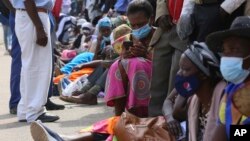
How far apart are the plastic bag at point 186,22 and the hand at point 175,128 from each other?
744mm

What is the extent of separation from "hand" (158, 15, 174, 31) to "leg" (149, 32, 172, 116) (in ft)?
0.19

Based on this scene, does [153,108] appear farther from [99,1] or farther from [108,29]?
[99,1]

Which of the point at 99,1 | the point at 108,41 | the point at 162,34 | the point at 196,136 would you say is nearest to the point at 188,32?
the point at 162,34

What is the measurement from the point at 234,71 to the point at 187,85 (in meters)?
0.47

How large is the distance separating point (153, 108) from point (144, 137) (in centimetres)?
92

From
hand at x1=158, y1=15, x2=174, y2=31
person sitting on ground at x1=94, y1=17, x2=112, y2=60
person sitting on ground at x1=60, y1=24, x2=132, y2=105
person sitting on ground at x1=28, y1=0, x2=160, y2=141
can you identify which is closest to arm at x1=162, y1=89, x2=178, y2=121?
person sitting on ground at x1=28, y1=0, x2=160, y2=141

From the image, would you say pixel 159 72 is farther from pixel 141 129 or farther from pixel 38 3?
pixel 38 3

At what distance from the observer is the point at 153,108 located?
5.51 m

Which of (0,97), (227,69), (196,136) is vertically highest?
(227,69)

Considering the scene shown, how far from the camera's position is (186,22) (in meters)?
4.86

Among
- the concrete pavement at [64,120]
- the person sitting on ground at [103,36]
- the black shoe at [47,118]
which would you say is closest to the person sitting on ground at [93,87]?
the concrete pavement at [64,120]

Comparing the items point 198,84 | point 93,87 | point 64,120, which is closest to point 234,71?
point 198,84

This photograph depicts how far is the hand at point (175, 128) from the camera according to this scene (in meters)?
4.47

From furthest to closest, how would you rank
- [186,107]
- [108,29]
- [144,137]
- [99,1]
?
[99,1] < [108,29] < [144,137] < [186,107]
